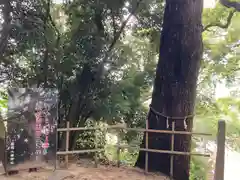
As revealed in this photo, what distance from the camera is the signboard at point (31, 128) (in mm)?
3889

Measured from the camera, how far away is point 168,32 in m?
5.02

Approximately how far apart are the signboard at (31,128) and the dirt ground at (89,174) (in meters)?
0.14

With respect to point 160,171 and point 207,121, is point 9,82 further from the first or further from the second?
point 207,121

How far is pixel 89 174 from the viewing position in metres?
4.45

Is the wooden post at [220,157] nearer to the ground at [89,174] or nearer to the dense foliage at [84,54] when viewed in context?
the ground at [89,174]

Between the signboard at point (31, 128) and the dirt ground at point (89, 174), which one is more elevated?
the signboard at point (31, 128)

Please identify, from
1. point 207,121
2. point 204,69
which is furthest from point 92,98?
point 204,69

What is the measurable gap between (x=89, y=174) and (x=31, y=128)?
1.18m

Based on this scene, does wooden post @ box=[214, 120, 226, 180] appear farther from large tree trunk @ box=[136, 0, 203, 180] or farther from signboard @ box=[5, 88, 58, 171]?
signboard @ box=[5, 88, 58, 171]

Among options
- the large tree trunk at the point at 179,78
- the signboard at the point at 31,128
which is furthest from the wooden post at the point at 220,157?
the signboard at the point at 31,128

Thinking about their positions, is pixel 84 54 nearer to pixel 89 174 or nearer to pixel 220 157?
pixel 89 174

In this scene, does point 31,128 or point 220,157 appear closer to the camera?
point 220,157

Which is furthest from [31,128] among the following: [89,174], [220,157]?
[220,157]

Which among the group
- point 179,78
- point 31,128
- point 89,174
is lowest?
point 89,174
